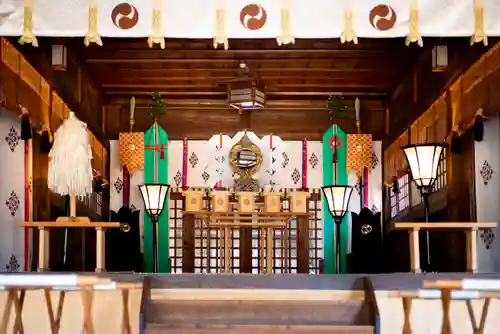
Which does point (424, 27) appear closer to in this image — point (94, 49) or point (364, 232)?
point (94, 49)

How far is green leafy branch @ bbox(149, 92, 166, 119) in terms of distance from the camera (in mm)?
12875

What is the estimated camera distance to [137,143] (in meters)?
12.9

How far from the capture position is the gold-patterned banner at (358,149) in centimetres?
1288

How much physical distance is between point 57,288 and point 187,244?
7.09m

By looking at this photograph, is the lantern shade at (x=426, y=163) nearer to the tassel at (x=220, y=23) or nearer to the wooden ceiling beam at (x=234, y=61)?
the tassel at (x=220, y=23)

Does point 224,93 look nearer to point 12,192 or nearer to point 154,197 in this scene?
point 12,192

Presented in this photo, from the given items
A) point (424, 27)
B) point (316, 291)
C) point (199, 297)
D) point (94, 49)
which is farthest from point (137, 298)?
point (94, 49)

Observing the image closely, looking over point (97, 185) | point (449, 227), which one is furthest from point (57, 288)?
point (97, 185)

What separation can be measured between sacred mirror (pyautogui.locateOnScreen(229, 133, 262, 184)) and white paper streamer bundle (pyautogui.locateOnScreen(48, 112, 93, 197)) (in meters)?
6.03

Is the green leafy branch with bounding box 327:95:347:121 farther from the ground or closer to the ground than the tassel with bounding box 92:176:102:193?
farther from the ground

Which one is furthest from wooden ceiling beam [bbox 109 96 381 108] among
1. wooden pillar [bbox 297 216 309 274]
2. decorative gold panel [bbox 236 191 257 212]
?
decorative gold panel [bbox 236 191 257 212]

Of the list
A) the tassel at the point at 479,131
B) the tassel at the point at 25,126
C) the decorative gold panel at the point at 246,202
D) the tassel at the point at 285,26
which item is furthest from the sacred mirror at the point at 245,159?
the tassel at the point at 285,26

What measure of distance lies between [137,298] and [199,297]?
42 centimetres

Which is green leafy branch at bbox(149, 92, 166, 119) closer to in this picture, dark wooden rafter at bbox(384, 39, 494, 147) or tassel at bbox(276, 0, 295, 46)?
dark wooden rafter at bbox(384, 39, 494, 147)
